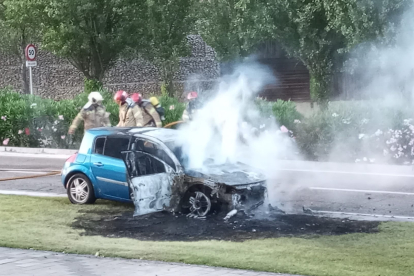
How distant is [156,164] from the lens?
1127 cm

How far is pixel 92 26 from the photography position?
1265 inches

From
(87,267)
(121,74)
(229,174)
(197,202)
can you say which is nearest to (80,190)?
(197,202)

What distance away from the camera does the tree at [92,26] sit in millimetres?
31031

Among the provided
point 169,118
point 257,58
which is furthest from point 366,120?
point 257,58

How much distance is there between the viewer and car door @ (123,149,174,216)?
1109 cm

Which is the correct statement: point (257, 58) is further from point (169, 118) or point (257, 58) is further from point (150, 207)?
point (150, 207)

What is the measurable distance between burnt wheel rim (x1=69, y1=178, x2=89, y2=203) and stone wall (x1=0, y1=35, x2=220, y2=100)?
27.6m

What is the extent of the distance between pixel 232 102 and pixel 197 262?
182 inches

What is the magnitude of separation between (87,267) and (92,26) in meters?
25.0

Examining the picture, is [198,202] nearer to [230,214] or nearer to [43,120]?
[230,214]

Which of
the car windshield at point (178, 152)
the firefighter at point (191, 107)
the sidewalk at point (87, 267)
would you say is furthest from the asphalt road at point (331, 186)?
the sidewalk at point (87, 267)

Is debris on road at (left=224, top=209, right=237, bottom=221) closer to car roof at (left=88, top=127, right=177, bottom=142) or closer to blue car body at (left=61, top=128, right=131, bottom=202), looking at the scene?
car roof at (left=88, top=127, right=177, bottom=142)

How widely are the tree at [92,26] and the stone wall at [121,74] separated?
744 cm

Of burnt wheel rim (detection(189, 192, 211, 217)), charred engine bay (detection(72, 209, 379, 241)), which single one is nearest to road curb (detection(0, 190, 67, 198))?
charred engine bay (detection(72, 209, 379, 241))
